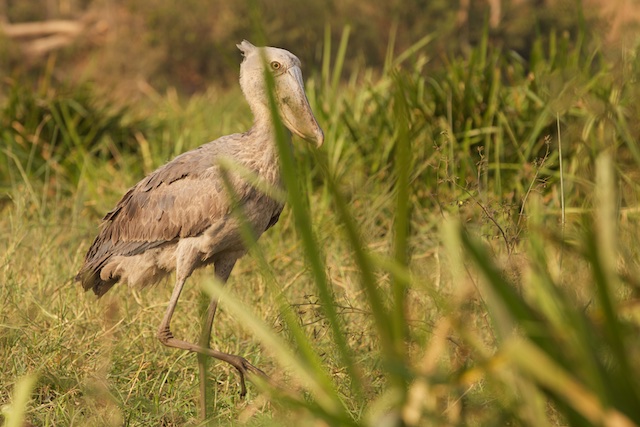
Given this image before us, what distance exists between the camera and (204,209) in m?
3.47

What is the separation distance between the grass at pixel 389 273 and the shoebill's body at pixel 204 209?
14 cm

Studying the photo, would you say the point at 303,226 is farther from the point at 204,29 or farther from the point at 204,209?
the point at 204,29

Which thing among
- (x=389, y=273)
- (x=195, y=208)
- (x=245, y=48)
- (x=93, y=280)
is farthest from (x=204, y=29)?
(x=389, y=273)

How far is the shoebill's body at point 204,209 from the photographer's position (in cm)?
340

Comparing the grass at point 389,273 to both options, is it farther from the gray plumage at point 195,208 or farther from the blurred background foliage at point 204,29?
the blurred background foliage at point 204,29

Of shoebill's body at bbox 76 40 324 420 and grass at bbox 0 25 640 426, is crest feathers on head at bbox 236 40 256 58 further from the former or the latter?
grass at bbox 0 25 640 426

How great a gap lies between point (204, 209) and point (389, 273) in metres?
1.21

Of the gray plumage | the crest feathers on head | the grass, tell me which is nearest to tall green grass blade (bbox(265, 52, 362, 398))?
the grass

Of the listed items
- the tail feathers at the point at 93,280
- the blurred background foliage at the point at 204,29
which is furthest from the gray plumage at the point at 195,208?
the blurred background foliage at the point at 204,29

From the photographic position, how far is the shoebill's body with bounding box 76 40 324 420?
11.2ft

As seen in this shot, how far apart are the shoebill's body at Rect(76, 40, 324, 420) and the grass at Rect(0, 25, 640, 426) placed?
0.14 meters

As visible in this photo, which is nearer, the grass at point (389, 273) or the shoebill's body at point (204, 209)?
the grass at point (389, 273)

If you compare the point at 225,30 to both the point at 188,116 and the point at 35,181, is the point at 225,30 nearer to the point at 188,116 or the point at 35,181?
the point at 188,116

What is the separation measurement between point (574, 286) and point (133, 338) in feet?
7.98
